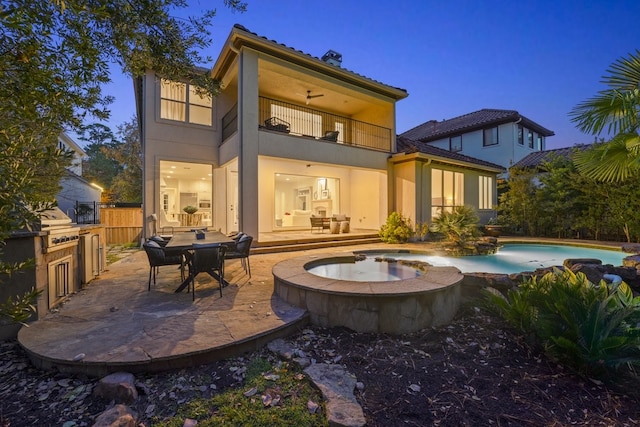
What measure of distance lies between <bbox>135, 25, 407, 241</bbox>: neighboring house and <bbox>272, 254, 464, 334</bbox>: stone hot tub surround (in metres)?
4.93

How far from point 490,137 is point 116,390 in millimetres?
20955

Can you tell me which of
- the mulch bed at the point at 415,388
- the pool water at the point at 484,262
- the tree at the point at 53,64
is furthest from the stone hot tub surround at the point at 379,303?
the tree at the point at 53,64

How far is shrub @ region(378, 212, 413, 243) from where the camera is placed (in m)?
10.3

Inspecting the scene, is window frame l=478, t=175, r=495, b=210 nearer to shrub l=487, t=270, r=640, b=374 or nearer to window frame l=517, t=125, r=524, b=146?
window frame l=517, t=125, r=524, b=146

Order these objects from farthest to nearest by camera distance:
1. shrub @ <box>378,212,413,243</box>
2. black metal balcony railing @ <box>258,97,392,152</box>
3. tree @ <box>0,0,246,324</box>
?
1. black metal balcony railing @ <box>258,97,392,152</box>
2. shrub @ <box>378,212,413,243</box>
3. tree @ <box>0,0,246,324</box>

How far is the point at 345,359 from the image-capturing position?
2824 mm

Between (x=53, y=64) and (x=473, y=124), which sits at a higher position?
(x=473, y=124)

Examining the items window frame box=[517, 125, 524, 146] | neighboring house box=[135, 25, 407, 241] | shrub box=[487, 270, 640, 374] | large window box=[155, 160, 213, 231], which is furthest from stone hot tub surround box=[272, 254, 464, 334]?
window frame box=[517, 125, 524, 146]

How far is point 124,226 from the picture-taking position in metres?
10.7

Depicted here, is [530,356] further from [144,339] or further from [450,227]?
[450,227]

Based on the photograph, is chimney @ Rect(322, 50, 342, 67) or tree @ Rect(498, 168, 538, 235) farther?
tree @ Rect(498, 168, 538, 235)

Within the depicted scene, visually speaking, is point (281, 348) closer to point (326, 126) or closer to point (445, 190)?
point (326, 126)

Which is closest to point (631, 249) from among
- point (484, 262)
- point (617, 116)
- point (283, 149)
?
point (484, 262)

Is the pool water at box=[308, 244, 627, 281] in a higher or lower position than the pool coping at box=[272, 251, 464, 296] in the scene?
lower
